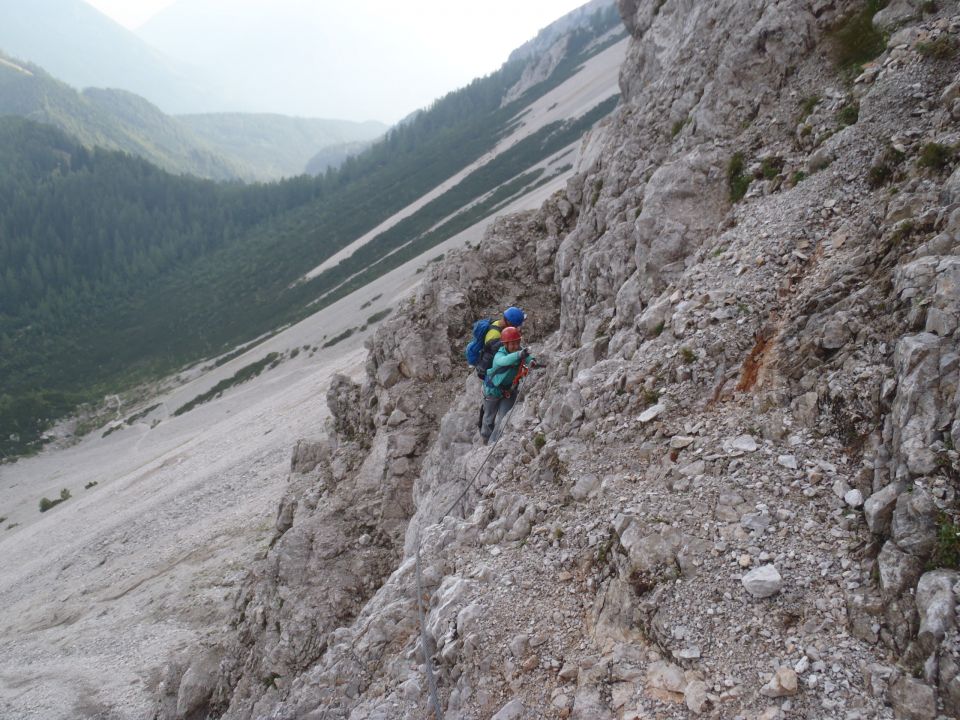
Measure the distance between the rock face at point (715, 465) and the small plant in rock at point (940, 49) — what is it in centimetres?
4

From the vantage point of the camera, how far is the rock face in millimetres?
4957

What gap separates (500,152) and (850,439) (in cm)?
11791

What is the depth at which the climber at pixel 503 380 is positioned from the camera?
10.9 metres

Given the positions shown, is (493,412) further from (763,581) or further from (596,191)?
(763,581)

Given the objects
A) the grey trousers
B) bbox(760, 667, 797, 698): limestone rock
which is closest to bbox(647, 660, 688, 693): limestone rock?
bbox(760, 667, 797, 698): limestone rock

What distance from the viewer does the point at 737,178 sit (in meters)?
9.95

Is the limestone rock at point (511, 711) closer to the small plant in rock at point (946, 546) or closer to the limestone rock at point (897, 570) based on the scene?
the limestone rock at point (897, 570)

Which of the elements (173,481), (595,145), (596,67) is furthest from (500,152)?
(595,145)

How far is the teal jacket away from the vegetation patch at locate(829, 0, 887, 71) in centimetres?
675

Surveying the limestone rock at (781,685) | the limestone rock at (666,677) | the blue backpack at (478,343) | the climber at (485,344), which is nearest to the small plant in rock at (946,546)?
the limestone rock at (781,685)

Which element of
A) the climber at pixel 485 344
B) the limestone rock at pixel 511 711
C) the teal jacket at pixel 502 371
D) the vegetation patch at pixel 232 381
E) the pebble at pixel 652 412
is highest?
the climber at pixel 485 344

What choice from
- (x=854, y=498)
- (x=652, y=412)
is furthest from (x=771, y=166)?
(x=854, y=498)

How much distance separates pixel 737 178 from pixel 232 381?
5707cm

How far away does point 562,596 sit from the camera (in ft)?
22.2
